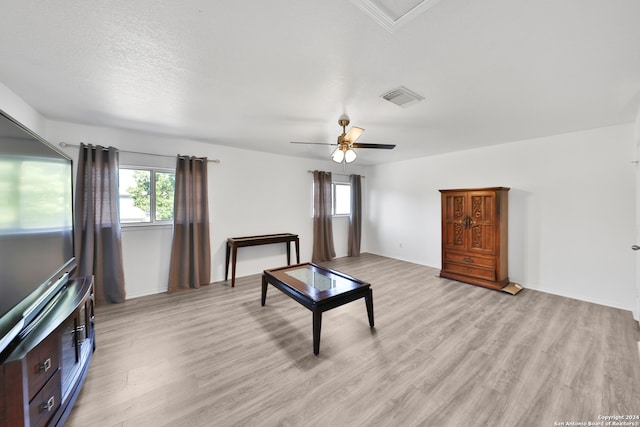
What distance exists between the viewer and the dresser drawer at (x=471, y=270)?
363 cm

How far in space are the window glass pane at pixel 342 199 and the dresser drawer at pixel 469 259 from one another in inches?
99.3

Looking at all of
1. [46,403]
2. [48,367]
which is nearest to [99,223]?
[48,367]

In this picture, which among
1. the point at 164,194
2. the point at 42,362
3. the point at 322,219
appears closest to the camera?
the point at 42,362

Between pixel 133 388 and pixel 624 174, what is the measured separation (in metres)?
5.54

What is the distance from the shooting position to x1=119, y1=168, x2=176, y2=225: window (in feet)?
11.0

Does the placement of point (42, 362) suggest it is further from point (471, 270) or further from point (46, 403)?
point (471, 270)

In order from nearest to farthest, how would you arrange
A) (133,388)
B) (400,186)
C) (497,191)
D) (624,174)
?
(133,388) < (624,174) < (497,191) < (400,186)

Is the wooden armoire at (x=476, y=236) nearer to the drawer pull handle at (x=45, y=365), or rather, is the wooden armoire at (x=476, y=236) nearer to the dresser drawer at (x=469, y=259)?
the dresser drawer at (x=469, y=259)

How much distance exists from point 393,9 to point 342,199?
190 inches

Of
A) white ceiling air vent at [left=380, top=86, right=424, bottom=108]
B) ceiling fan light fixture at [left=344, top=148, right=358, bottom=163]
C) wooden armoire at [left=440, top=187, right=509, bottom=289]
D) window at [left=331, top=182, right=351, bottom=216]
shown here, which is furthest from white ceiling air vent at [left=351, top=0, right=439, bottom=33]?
window at [left=331, top=182, right=351, bottom=216]

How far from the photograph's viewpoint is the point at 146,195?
11.5 feet

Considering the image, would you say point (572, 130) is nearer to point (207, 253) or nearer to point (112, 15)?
point (112, 15)

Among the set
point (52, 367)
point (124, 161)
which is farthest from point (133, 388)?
point (124, 161)

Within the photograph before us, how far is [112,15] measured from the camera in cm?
128
